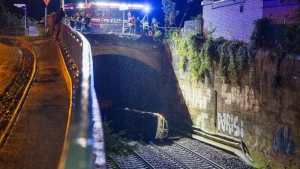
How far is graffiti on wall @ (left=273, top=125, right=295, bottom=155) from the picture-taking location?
13.9 meters

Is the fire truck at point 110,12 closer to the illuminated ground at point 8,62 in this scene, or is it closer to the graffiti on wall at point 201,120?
the graffiti on wall at point 201,120

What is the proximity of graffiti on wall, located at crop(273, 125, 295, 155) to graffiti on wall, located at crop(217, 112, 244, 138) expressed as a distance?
8.30 feet

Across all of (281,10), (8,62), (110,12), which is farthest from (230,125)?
(110,12)

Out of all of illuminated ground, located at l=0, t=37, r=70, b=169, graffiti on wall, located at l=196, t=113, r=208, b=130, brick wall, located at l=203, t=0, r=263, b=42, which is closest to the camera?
illuminated ground, located at l=0, t=37, r=70, b=169

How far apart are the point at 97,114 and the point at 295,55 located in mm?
11087

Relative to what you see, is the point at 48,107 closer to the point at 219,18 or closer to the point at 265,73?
the point at 265,73

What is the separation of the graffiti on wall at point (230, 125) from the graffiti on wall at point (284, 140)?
253 cm

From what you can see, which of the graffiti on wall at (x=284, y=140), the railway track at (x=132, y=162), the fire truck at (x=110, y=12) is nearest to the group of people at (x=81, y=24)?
the fire truck at (x=110, y=12)

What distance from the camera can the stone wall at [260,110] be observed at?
45.4 feet

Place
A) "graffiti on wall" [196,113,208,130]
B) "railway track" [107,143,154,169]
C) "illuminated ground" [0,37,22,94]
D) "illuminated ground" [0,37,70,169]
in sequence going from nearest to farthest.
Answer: "illuminated ground" [0,37,70,169]
"illuminated ground" [0,37,22,94]
"railway track" [107,143,154,169]
"graffiti on wall" [196,113,208,130]

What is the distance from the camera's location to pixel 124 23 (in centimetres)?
3098

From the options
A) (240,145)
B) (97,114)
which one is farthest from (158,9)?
(97,114)

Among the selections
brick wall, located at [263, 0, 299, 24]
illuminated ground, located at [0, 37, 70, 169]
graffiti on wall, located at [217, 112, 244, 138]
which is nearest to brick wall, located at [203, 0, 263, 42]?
brick wall, located at [263, 0, 299, 24]

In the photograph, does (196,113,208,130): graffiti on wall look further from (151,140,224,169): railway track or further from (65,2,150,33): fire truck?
(65,2,150,33): fire truck
